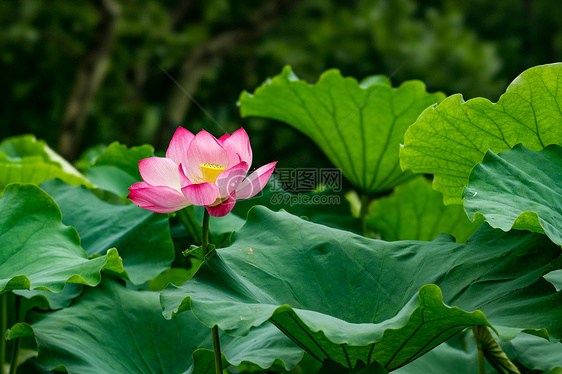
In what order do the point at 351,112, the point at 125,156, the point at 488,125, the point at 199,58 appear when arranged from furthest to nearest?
the point at 199,58 → the point at 351,112 → the point at 125,156 → the point at 488,125

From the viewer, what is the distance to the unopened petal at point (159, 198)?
0.57 metres

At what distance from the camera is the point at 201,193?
1.84 feet

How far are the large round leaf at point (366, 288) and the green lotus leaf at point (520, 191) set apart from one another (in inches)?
1.7

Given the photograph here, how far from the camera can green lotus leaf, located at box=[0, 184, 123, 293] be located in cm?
61

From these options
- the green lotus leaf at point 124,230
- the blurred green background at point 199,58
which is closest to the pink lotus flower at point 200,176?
the green lotus leaf at point 124,230

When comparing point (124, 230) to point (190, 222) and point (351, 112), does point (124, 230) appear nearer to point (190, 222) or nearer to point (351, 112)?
point (190, 222)

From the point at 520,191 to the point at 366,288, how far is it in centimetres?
19

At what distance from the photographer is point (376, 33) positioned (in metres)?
5.49

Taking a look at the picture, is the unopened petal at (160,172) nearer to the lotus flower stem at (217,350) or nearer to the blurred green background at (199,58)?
the lotus flower stem at (217,350)

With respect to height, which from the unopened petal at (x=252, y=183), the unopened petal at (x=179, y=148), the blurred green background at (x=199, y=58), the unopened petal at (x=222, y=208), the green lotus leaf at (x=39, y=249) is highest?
the unopened petal at (x=179, y=148)

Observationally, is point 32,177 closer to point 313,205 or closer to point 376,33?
point 313,205

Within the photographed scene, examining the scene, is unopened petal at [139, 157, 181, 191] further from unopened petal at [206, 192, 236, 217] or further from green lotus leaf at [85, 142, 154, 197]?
green lotus leaf at [85, 142, 154, 197]

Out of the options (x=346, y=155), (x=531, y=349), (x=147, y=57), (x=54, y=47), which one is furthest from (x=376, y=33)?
(x=531, y=349)
